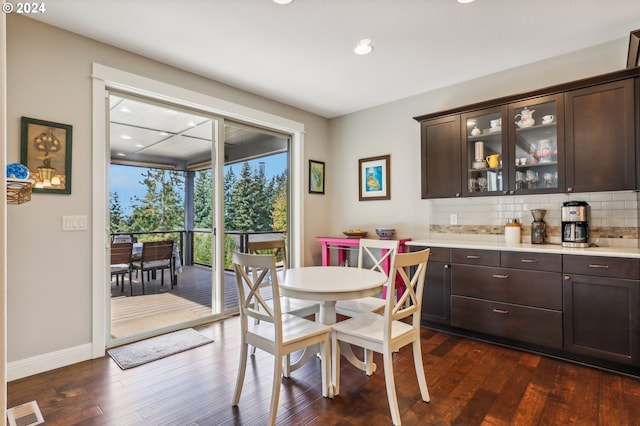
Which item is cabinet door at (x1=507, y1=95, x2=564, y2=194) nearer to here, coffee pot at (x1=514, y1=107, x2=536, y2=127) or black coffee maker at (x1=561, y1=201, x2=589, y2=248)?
coffee pot at (x1=514, y1=107, x2=536, y2=127)

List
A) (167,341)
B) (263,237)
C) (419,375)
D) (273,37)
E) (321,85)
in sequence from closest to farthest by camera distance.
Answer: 1. (419,375)
2. (273,37)
3. (167,341)
4. (321,85)
5. (263,237)

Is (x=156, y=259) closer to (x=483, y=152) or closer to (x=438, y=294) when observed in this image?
(x=438, y=294)

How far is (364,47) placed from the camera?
9.48 feet

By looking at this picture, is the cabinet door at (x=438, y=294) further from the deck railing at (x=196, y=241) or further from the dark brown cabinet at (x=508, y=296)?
the deck railing at (x=196, y=241)

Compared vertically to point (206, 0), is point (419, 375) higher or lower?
lower

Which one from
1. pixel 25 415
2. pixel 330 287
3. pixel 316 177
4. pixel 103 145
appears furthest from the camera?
pixel 316 177

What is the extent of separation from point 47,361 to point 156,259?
3.93 feet

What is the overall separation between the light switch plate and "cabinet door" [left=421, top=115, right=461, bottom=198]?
10.9 ft

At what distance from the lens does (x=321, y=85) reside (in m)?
3.82

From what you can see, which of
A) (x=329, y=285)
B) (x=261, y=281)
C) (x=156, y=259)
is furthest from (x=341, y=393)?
(x=156, y=259)

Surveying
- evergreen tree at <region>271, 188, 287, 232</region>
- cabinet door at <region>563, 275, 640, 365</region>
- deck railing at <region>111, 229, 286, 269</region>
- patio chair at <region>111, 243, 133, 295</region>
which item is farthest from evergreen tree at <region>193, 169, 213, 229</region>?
cabinet door at <region>563, 275, 640, 365</region>

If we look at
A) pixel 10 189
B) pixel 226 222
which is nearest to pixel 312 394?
pixel 10 189

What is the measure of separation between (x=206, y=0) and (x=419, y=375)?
2.92 meters

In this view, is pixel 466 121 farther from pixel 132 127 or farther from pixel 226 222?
pixel 132 127
